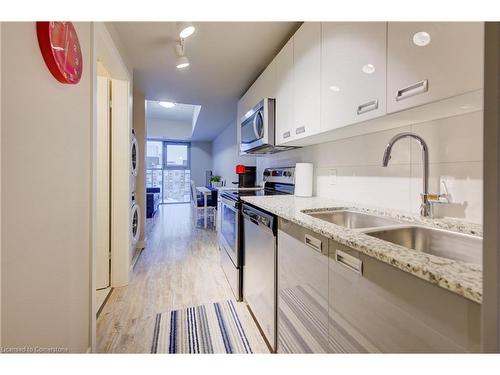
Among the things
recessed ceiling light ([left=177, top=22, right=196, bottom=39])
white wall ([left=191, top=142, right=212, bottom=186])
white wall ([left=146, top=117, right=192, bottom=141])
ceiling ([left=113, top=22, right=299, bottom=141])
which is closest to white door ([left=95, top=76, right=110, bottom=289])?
ceiling ([left=113, top=22, right=299, bottom=141])

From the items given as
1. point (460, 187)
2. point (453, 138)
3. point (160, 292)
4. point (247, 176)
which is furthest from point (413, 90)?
point (247, 176)

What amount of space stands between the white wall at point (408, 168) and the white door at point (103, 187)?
197 centimetres

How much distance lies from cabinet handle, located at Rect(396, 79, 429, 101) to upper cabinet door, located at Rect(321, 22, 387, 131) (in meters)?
0.07

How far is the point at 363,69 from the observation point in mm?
1088

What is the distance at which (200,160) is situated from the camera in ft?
28.4

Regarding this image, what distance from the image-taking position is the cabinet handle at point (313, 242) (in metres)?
0.91

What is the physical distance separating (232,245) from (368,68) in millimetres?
1702

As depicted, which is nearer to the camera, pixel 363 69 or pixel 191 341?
pixel 363 69

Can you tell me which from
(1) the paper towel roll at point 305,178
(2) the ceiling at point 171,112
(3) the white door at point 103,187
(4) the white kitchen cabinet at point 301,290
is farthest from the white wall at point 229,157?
(4) the white kitchen cabinet at point 301,290

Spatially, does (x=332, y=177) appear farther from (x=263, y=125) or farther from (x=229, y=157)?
(x=229, y=157)

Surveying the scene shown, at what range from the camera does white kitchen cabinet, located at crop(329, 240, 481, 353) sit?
46 cm
